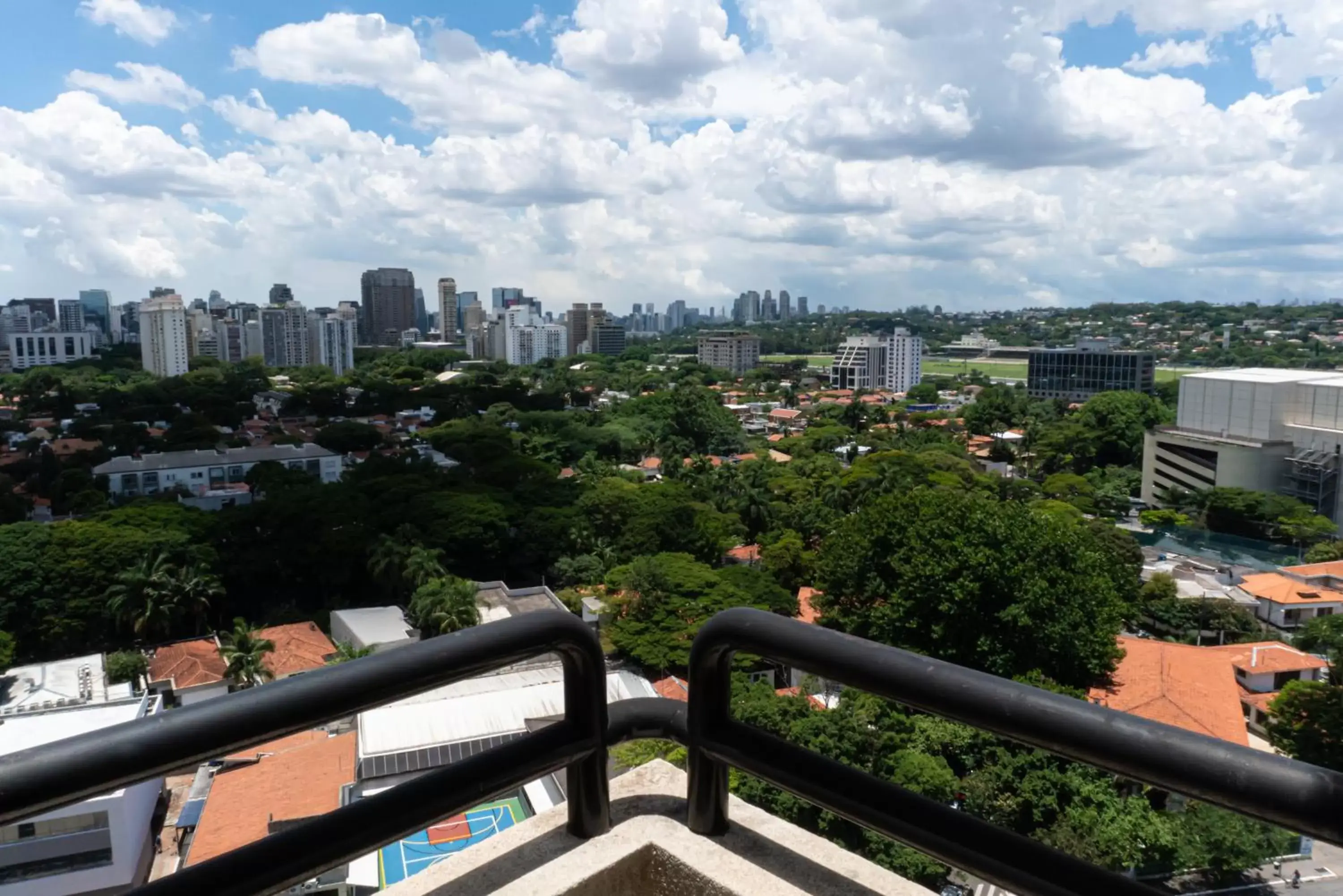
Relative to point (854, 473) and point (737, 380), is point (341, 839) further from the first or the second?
point (737, 380)

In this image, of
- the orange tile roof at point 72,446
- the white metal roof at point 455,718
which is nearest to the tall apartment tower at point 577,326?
the orange tile roof at point 72,446

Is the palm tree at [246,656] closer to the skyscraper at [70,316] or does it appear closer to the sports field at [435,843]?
the sports field at [435,843]

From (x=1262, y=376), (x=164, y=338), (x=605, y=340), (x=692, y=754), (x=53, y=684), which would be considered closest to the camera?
(x=692, y=754)

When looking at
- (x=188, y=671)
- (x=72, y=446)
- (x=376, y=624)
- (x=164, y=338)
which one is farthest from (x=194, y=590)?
(x=164, y=338)

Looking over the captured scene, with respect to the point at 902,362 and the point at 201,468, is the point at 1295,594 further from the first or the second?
the point at 902,362

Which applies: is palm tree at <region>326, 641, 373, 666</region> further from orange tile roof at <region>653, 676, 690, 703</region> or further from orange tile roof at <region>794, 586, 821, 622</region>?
orange tile roof at <region>794, 586, 821, 622</region>

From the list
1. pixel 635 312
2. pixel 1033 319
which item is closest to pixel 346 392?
pixel 1033 319

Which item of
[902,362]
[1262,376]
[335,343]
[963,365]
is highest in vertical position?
[335,343]

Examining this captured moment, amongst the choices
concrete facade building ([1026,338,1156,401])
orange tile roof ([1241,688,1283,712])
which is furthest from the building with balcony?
concrete facade building ([1026,338,1156,401])
